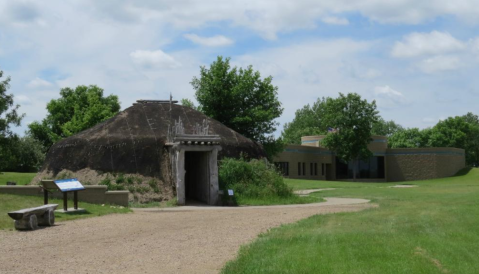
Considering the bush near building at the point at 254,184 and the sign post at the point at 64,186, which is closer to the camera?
the sign post at the point at 64,186

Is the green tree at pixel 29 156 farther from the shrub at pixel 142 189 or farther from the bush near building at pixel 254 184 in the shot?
the bush near building at pixel 254 184

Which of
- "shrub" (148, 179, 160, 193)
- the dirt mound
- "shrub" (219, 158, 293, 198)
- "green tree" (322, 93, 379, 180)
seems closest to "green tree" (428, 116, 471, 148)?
"green tree" (322, 93, 379, 180)

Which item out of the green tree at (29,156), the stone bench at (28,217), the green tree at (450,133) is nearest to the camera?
the stone bench at (28,217)

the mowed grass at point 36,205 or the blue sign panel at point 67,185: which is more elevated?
the blue sign panel at point 67,185

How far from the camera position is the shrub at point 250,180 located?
26469 millimetres

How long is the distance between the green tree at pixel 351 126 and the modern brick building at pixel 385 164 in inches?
110

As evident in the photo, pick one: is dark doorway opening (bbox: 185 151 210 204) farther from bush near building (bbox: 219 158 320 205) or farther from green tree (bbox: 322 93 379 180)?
green tree (bbox: 322 93 379 180)

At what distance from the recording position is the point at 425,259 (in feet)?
31.8

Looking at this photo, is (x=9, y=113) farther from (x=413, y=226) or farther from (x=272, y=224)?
(x=413, y=226)

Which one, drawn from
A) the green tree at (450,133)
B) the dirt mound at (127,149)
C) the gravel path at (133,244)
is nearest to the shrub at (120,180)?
the dirt mound at (127,149)

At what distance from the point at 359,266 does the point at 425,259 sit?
54.1 inches

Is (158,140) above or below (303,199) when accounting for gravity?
above

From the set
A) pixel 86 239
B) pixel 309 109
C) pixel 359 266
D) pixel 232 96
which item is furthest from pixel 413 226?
pixel 309 109

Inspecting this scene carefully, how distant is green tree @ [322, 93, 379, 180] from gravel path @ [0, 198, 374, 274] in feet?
155
